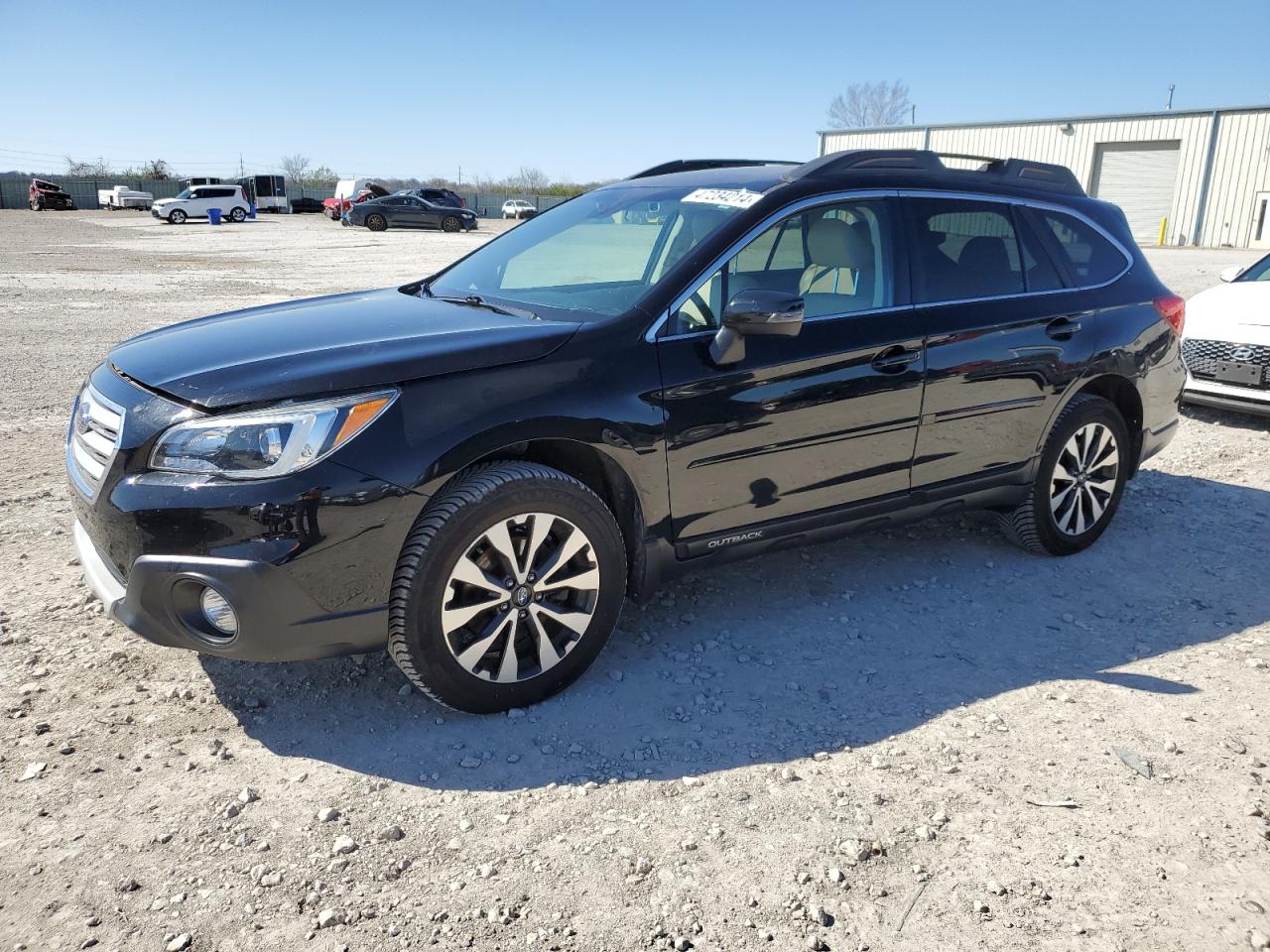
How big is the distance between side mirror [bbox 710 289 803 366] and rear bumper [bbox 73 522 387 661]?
1.46 m

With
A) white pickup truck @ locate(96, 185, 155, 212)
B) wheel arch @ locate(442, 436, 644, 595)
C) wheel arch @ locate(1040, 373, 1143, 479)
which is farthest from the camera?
white pickup truck @ locate(96, 185, 155, 212)

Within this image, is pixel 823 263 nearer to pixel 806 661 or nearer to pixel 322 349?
pixel 806 661

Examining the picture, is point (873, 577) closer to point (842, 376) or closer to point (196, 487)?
point (842, 376)

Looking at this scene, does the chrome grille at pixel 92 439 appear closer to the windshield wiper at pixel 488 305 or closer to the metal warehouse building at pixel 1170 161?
the windshield wiper at pixel 488 305

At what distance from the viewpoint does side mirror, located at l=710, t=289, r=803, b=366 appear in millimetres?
3334

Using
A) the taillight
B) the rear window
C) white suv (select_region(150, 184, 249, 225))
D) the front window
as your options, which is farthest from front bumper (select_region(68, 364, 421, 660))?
white suv (select_region(150, 184, 249, 225))

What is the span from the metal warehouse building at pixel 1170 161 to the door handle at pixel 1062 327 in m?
31.9

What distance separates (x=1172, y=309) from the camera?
5.00m

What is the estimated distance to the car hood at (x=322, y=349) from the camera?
2.92 meters

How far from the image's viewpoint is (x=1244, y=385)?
7520 mm

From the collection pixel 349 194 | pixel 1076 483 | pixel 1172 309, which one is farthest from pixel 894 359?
pixel 349 194

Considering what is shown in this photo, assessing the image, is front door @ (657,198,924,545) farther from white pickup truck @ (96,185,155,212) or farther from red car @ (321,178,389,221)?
white pickup truck @ (96,185,155,212)

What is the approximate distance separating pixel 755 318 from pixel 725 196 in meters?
0.80

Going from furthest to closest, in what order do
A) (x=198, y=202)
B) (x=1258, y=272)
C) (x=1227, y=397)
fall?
(x=198, y=202)
(x=1258, y=272)
(x=1227, y=397)
